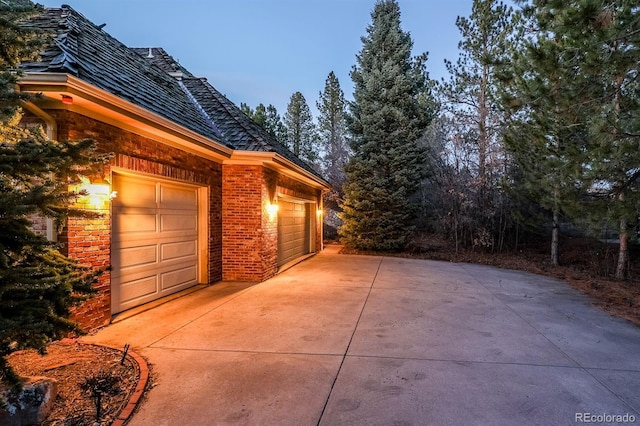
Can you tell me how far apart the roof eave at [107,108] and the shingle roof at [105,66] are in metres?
0.26

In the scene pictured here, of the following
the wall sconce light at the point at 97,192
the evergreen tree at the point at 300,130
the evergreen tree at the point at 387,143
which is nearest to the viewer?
the wall sconce light at the point at 97,192

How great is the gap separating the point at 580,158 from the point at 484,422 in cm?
559

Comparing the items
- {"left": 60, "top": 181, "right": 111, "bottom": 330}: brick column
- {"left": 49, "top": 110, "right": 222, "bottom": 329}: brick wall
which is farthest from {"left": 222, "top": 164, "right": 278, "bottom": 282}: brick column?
{"left": 60, "top": 181, "right": 111, "bottom": 330}: brick column

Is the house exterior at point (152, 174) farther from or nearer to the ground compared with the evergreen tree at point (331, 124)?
nearer to the ground

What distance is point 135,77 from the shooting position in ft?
20.7

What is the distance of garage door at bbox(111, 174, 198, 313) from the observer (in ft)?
16.9

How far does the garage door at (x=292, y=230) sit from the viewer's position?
395 inches

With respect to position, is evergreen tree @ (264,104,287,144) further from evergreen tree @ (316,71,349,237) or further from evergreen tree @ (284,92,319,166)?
evergreen tree @ (316,71,349,237)

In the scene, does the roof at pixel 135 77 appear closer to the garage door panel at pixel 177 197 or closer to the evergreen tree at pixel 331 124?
the garage door panel at pixel 177 197

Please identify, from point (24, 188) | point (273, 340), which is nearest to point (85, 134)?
point (24, 188)


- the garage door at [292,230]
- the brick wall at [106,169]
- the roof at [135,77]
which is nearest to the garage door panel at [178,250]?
the brick wall at [106,169]

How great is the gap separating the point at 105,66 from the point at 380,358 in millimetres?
5826

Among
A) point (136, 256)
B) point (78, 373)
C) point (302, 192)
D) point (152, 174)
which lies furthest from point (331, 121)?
point (78, 373)
